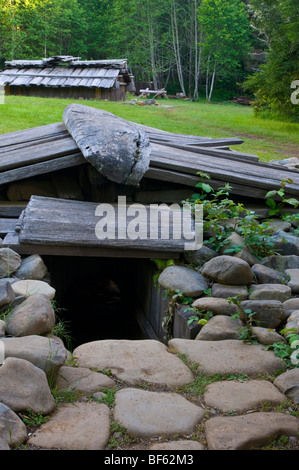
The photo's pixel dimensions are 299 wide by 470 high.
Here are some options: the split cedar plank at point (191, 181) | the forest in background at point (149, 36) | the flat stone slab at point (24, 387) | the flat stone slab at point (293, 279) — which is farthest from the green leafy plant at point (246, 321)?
the forest in background at point (149, 36)

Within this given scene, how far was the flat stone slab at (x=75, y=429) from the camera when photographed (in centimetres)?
201

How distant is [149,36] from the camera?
37.3m

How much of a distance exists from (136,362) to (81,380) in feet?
1.32

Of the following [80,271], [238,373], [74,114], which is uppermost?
[74,114]

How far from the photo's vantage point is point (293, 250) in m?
4.44

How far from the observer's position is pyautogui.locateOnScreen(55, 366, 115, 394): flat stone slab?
2.49 m

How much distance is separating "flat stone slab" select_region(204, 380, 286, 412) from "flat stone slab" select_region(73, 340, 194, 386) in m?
0.19

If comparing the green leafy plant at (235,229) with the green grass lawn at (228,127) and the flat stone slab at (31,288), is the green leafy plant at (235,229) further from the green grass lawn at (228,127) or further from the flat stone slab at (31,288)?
the green grass lawn at (228,127)

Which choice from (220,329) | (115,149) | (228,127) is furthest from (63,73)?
(220,329)
